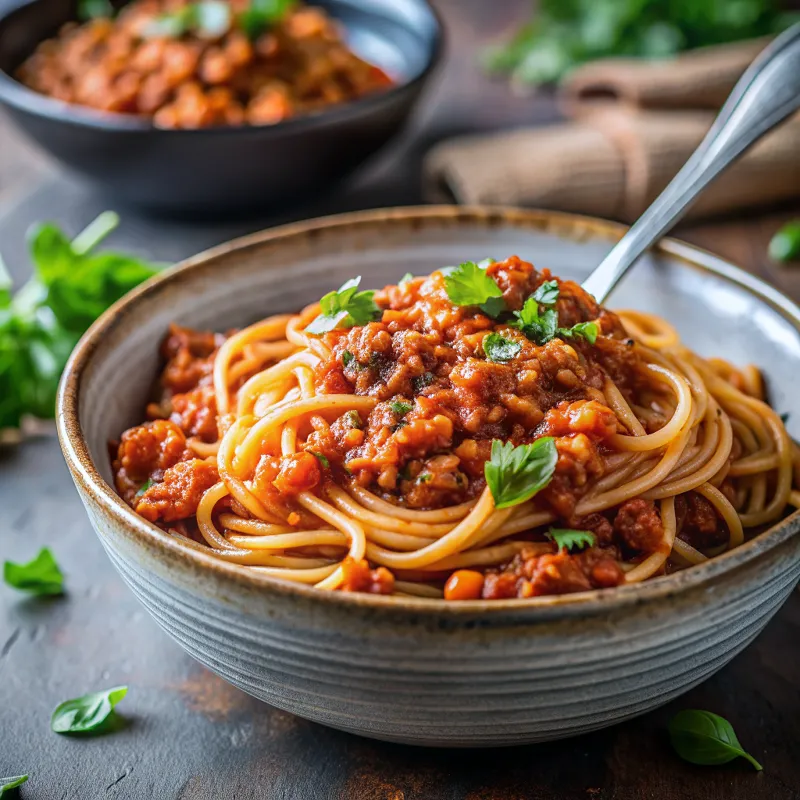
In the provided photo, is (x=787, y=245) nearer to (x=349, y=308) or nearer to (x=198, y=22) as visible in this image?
(x=349, y=308)

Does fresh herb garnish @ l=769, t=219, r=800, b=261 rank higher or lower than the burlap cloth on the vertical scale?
lower

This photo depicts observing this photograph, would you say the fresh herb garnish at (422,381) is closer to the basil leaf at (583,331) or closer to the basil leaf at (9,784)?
the basil leaf at (583,331)

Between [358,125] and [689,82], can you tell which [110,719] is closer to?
[358,125]

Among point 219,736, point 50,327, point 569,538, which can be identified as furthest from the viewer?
point 50,327

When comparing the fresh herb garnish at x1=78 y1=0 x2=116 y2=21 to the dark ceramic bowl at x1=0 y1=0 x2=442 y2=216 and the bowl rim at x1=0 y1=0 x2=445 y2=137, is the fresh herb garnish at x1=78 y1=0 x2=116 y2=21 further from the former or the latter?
the bowl rim at x1=0 y1=0 x2=445 y2=137

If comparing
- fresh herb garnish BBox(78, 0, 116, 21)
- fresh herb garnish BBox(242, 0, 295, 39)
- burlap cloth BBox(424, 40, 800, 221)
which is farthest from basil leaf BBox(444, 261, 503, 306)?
fresh herb garnish BBox(78, 0, 116, 21)

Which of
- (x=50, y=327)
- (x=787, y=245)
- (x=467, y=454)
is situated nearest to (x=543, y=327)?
(x=467, y=454)
